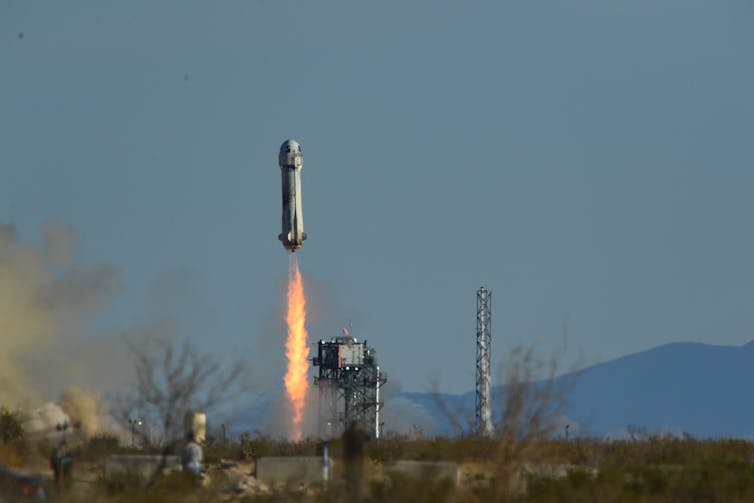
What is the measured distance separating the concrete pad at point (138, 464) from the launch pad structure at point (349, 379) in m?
65.8

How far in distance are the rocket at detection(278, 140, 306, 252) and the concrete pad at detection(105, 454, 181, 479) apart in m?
41.1

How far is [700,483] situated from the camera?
37469mm

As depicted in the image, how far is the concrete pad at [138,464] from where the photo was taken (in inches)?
1615

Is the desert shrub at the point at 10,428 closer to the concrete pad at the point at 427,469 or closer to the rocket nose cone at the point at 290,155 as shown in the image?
the concrete pad at the point at 427,469

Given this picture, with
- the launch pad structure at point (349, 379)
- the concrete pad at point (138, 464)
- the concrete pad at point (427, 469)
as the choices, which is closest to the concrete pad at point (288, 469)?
the concrete pad at point (427, 469)

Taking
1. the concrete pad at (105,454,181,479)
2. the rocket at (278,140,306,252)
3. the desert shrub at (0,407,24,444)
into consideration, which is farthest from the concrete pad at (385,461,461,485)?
the rocket at (278,140,306,252)

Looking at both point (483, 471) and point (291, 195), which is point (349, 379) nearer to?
point (291, 195)

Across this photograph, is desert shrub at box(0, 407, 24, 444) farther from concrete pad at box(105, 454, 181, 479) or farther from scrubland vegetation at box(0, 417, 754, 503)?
concrete pad at box(105, 454, 181, 479)

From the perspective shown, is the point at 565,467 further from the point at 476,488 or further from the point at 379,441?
the point at 379,441

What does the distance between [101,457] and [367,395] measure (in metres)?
65.1

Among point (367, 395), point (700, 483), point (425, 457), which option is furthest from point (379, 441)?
point (367, 395)

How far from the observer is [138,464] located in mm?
41906

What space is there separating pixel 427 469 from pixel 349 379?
7082 cm

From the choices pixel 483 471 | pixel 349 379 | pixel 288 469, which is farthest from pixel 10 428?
pixel 349 379
